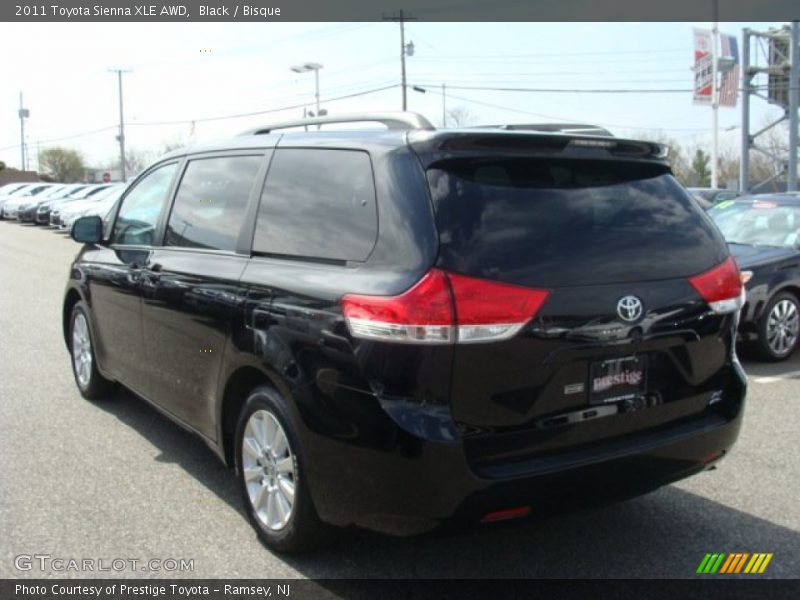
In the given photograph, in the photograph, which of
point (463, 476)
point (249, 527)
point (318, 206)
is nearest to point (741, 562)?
point (463, 476)

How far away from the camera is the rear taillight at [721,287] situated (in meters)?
3.32

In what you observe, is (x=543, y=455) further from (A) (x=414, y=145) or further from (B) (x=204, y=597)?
(B) (x=204, y=597)

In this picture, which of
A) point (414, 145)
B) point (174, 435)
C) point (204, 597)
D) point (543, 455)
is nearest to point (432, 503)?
point (543, 455)

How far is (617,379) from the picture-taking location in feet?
10.1

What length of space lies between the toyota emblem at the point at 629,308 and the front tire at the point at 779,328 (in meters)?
4.88

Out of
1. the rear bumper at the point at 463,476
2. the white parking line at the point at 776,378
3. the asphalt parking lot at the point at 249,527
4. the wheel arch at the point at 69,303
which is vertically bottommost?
the white parking line at the point at 776,378

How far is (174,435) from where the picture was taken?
5180 mm

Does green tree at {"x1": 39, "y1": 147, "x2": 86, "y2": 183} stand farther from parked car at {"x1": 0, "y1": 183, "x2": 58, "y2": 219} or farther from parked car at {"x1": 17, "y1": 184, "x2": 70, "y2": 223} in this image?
parked car at {"x1": 17, "y1": 184, "x2": 70, "y2": 223}

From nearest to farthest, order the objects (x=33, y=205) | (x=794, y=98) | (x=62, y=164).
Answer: (x=794, y=98), (x=33, y=205), (x=62, y=164)

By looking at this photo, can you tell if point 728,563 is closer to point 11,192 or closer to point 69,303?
point 69,303

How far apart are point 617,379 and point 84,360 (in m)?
4.43

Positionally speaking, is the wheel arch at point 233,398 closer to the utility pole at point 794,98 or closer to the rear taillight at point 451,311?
the rear taillight at point 451,311

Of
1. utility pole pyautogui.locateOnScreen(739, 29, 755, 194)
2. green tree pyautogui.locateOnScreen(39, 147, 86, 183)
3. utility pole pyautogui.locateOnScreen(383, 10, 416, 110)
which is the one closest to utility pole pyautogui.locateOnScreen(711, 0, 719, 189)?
utility pole pyautogui.locateOnScreen(739, 29, 755, 194)

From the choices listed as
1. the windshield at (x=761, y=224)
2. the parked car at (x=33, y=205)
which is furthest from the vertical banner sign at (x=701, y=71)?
the windshield at (x=761, y=224)
